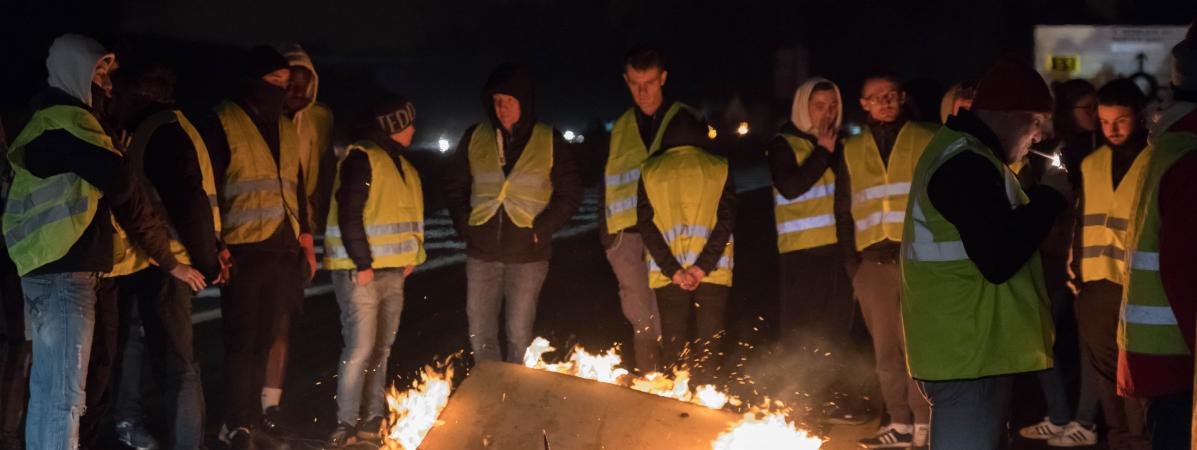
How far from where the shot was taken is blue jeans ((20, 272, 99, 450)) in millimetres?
5605

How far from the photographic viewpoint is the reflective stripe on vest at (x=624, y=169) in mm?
7547

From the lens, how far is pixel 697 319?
746cm

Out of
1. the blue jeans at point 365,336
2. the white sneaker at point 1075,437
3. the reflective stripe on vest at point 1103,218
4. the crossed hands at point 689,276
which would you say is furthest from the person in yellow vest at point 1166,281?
the blue jeans at point 365,336

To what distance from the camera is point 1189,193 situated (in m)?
3.97

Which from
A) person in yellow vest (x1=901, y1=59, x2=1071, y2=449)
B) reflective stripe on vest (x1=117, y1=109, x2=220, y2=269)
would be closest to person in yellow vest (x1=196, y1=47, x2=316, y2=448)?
reflective stripe on vest (x1=117, y1=109, x2=220, y2=269)

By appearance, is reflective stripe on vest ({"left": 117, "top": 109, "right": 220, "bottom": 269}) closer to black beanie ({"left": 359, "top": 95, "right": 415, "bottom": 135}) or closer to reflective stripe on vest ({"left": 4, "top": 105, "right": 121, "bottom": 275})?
reflective stripe on vest ({"left": 4, "top": 105, "right": 121, "bottom": 275})

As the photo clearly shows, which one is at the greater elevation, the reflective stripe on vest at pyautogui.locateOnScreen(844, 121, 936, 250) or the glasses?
the glasses

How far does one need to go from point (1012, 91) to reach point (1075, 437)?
3600mm

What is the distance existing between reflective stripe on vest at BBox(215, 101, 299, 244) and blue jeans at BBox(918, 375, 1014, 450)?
4205mm

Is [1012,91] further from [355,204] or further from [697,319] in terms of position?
[355,204]

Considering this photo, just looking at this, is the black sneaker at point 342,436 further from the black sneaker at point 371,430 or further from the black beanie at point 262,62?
the black beanie at point 262,62

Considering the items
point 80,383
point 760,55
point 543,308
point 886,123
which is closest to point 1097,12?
point 543,308

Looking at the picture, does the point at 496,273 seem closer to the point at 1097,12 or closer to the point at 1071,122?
the point at 1071,122

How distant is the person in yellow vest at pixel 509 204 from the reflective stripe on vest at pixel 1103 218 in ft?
10.4
